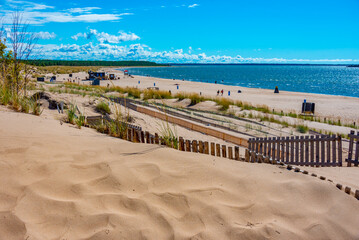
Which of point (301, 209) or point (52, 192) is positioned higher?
point (52, 192)

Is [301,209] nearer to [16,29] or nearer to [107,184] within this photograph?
[107,184]

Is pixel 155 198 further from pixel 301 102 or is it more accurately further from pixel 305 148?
pixel 301 102

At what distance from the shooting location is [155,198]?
3.01 metres

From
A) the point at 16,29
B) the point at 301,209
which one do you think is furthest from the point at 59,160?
the point at 16,29

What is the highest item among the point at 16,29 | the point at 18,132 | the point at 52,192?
the point at 16,29

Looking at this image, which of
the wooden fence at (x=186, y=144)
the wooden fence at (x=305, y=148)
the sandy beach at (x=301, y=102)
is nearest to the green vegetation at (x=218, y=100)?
the sandy beach at (x=301, y=102)

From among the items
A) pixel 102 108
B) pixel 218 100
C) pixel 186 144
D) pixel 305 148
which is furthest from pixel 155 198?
pixel 218 100

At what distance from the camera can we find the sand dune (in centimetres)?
256

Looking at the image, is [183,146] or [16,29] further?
[16,29]

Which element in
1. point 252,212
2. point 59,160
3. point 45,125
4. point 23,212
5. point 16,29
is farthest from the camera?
point 16,29

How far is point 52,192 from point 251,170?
2.50 meters

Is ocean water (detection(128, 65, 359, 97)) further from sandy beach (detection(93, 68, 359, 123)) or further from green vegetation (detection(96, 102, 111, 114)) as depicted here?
green vegetation (detection(96, 102, 111, 114))

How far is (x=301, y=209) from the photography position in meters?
2.96

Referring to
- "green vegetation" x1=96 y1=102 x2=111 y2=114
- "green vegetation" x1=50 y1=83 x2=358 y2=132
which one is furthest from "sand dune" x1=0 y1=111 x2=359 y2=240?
"green vegetation" x1=50 y1=83 x2=358 y2=132
